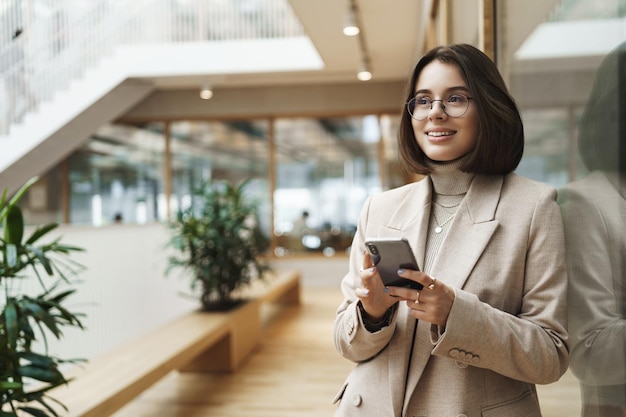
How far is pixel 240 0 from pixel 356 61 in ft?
7.05

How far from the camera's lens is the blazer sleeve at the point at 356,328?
45.0 inches

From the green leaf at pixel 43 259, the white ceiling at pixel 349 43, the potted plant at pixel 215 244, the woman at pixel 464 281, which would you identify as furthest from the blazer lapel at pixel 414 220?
the white ceiling at pixel 349 43

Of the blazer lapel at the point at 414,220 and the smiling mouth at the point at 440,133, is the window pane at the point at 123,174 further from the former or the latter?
the smiling mouth at the point at 440,133

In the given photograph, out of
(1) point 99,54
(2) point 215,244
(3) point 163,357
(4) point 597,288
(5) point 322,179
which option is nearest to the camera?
(4) point 597,288

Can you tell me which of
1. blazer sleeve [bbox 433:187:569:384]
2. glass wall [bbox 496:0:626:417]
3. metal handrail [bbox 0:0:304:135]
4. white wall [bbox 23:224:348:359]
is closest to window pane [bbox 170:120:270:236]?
metal handrail [bbox 0:0:304:135]

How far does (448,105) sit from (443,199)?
21cm

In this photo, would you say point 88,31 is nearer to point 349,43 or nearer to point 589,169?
point 349,43

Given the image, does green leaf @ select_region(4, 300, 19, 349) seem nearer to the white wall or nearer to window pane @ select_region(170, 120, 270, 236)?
the white wall

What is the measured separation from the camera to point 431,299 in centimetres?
100

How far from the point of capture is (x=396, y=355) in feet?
3.80

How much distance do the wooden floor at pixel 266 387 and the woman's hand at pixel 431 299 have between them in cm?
296

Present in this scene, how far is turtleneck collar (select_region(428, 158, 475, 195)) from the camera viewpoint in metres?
1.22

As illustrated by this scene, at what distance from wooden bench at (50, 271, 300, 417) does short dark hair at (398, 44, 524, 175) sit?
2.18m

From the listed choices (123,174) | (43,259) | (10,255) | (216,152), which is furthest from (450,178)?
(123,174)
